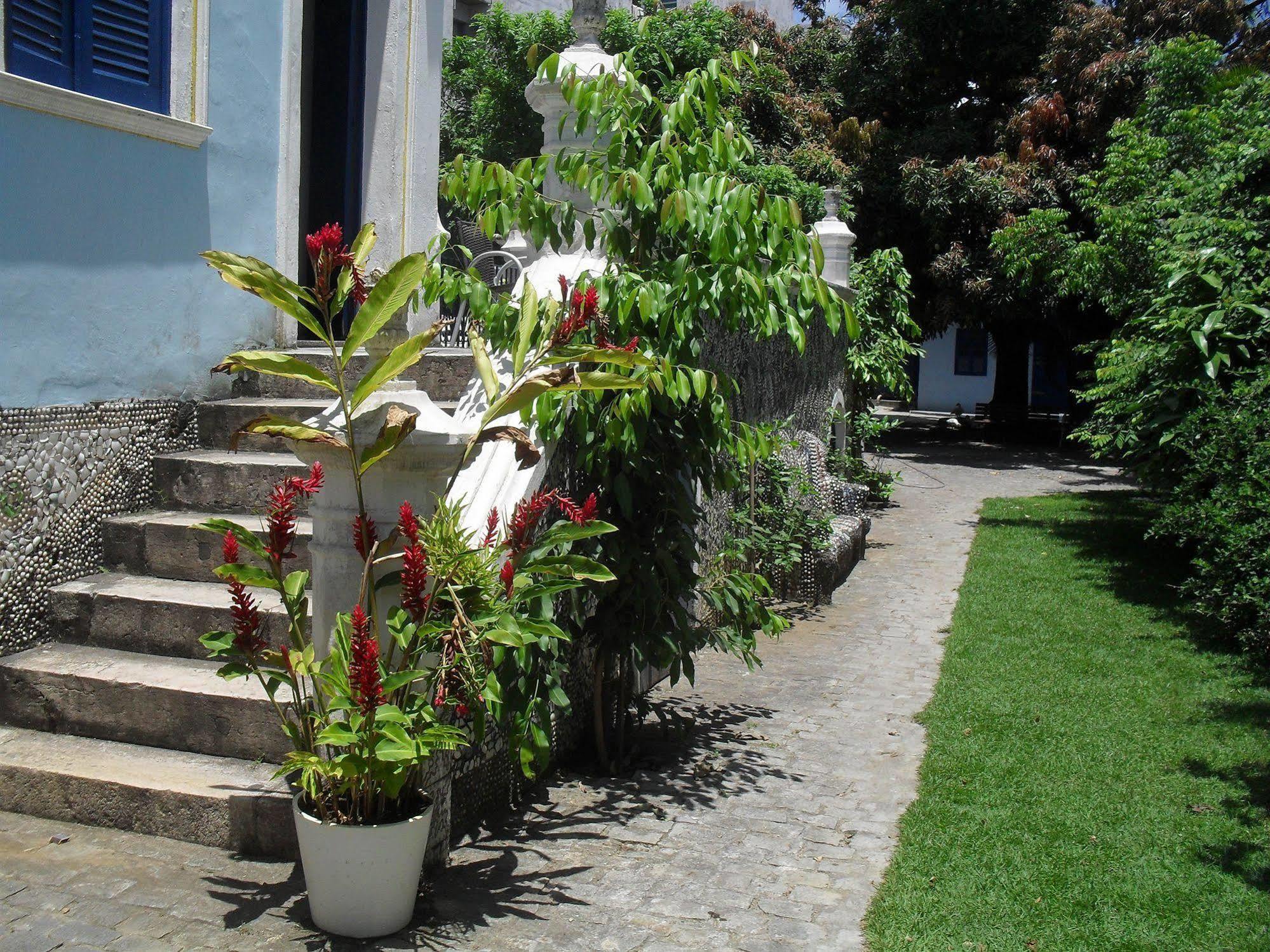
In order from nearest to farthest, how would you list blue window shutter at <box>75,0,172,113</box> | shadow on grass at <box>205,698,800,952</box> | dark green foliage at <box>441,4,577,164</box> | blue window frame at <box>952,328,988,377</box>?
shadow on grass at <box>205,698,800,952</box>, blue window shutter at <box>75,0,172,113</box>, dark green foliage at <box>441,4,577,164</box>, blue window frame at <box>952,328,988,377</box>

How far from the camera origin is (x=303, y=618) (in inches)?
159

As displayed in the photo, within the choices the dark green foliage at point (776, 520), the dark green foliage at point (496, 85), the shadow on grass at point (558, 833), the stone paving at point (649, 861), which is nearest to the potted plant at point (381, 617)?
the shadow on grass at point (558, 833)

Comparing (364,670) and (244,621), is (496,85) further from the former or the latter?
(364,670)

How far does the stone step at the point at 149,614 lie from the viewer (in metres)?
4.89

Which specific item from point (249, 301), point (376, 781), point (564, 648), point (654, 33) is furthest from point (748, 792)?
point (654, 33)

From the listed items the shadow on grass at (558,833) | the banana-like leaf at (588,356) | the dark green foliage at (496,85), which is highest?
the dark green foliage at (496,85)

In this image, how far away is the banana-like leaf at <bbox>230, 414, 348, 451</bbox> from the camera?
3658 millimetres

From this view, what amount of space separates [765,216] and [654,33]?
13.7 meters

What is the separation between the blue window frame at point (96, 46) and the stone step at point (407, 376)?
1506 millimetres

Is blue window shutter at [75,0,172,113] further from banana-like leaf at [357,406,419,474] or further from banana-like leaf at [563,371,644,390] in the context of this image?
banana-like leaf at [563,371,644,390]

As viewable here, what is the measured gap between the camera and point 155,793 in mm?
4215

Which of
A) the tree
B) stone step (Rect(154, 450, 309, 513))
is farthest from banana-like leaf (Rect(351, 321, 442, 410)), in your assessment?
the tree

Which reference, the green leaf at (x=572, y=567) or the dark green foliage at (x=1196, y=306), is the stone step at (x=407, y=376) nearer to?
the green leaf at (x=572, y=567)

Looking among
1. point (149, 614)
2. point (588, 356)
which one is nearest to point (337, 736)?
point (588, 356)
